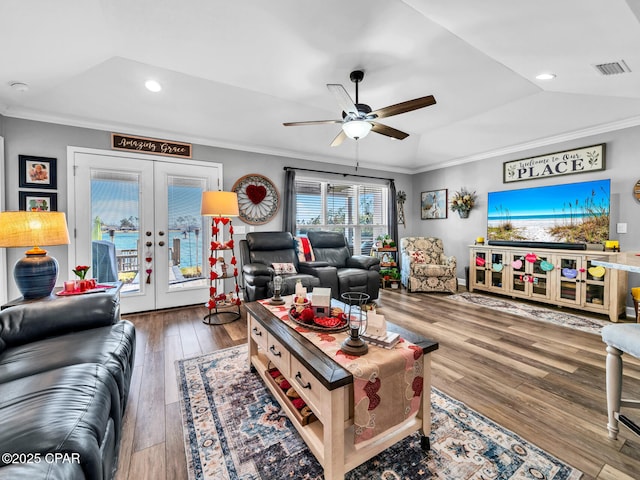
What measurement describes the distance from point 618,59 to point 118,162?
526cm

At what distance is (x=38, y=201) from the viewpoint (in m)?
3.20

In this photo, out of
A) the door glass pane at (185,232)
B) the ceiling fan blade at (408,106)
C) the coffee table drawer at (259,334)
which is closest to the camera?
the coffee table drawer at (259,334)

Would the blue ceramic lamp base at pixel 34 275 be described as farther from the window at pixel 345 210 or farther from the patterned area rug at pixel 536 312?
the patterned area rug at pixel 536 312

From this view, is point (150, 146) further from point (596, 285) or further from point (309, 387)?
point (596, 285)

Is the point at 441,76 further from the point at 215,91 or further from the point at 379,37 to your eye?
the point at 215,91

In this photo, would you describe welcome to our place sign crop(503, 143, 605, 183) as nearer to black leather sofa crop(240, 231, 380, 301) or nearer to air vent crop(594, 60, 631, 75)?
air vent crop(594, 60, 631, 75)

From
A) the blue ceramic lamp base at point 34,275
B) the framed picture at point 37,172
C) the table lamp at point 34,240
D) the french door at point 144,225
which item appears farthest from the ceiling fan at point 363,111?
the framed picture at point 37,172

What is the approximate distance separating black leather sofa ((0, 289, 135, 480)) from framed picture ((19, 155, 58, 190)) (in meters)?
2.27

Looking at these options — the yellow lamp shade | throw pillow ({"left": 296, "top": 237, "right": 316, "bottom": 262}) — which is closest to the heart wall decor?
throw pillow ({"left": 296, "top": 237, "right": 316, "bottom": 262})

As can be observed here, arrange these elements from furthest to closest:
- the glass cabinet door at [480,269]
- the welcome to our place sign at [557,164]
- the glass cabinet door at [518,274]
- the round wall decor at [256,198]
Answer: the glass cabinet door at [480,269] < the round wall decor at [256,198] < the glass cabinet door at [518,274] < the welcome to our place sign at [557,164]

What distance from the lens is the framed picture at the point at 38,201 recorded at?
10.3 feet

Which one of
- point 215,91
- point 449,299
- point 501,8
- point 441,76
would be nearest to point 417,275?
point 449,299

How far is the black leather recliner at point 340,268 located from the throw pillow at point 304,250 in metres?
0.14

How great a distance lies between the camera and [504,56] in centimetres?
256
